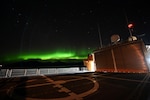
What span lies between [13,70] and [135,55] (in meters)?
18.0

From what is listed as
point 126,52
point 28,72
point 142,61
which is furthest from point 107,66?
point 28,72

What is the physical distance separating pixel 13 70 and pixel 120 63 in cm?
1654

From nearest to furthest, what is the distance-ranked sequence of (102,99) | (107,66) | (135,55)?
(102,99)
(135,55)
(107,66)

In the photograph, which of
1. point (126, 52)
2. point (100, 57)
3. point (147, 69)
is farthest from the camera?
point (100, 57)

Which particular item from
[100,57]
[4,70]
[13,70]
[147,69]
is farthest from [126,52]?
[4,70]

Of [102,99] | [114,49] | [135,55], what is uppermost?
[114,49]

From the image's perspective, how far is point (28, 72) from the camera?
51.6ft

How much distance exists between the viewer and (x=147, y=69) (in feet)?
34.2

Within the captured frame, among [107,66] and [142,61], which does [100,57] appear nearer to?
[107,66]

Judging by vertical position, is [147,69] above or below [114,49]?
below

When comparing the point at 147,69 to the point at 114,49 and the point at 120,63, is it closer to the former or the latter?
the point at 120,63

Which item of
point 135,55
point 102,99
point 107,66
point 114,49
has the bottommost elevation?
point 102,99

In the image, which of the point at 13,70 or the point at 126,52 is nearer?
the point at 126,52

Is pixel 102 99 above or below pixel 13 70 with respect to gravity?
below
